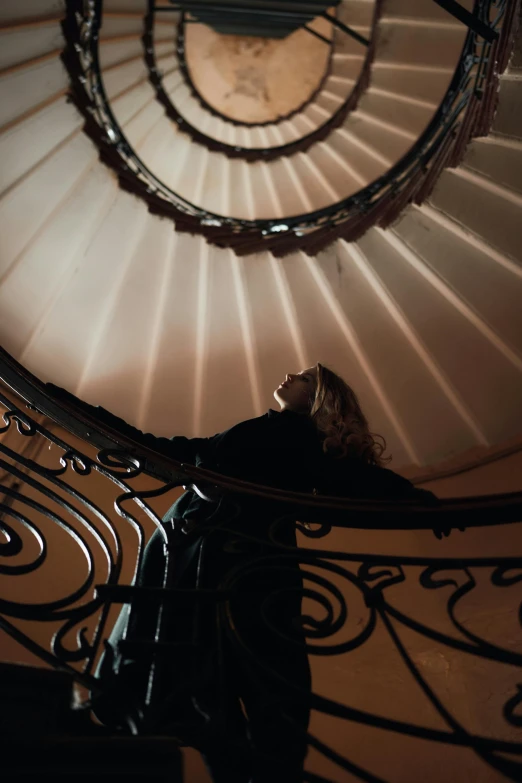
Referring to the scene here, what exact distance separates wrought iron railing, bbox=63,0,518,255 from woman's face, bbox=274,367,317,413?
2.61 metres

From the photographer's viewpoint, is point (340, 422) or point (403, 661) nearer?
Result: point (340, 422)

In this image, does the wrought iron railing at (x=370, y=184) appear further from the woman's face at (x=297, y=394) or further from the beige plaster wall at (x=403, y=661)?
the woman's face at (x=297, y=394)

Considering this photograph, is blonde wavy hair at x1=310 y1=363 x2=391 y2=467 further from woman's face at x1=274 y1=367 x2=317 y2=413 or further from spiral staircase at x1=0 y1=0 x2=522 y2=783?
spiral staircase at x1=0 y1=0 x2=522 y2=783

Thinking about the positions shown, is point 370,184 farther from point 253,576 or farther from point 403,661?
point 253,576

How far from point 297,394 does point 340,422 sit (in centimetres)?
29

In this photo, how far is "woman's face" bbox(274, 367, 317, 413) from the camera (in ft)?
7.75

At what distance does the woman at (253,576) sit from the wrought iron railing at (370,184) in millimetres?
2621

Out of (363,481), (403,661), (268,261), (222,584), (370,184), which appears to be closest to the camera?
(222,584)

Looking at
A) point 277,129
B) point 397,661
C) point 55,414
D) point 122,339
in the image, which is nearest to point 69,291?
point 122,339

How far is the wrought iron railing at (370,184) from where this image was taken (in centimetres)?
395

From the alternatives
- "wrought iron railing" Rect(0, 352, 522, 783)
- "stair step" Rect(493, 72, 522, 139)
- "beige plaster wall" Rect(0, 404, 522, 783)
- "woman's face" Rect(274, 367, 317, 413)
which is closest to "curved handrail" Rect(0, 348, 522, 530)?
"wrought iron railing" Rect(0, 352, 522, 783)

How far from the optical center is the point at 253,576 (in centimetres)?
166

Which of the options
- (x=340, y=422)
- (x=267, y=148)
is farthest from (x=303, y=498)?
(x=267, y=148)

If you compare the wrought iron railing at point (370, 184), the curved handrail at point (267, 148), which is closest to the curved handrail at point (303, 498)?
the wrought iron railing at point (370, 184)
